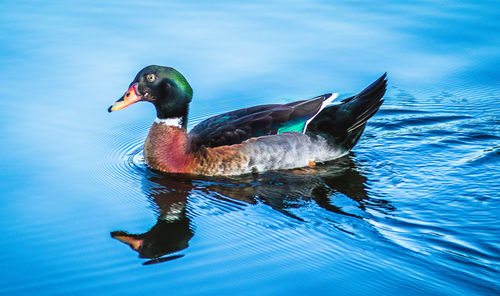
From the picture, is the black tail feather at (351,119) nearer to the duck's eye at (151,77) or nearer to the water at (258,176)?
the water at (258,176)

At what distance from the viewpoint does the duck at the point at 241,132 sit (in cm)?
822

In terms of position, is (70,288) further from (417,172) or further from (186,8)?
(186,8)

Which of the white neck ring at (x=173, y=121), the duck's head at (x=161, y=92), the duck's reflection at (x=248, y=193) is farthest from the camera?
the white neck ring at (x=173, y=121)

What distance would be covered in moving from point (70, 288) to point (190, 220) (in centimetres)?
160

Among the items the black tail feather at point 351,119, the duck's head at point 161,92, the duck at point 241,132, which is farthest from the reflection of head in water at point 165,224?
the black tail feather at point 351,119

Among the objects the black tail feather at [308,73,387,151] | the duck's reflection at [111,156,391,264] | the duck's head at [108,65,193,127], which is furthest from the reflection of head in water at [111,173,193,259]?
the black tail feather at [308,73,387,151]

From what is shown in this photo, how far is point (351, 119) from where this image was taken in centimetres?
884

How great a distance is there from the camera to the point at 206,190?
774 cm

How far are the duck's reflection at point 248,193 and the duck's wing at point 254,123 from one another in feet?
1.68

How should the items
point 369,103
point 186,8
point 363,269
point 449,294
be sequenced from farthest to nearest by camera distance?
point 186,8, point 369,103, point 363,269, point 449,294

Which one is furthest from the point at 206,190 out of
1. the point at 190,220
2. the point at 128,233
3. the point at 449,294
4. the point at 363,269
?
the point at 449,294

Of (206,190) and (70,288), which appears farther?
(206,190)

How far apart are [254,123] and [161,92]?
3.92 ft

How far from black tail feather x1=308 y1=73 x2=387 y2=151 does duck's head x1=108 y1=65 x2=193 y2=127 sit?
1.70 meters
